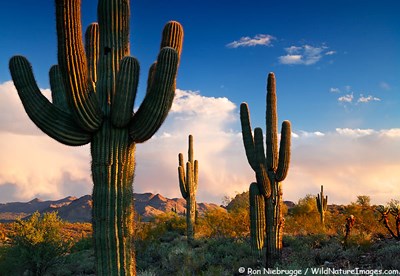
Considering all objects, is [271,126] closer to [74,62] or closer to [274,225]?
[274,225]

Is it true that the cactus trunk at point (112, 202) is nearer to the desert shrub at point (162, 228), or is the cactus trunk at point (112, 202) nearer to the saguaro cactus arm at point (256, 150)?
the saguaro cactus arm at point (256, 150)

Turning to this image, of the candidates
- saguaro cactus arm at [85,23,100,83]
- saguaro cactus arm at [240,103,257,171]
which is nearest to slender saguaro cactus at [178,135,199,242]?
saguaro cactus arm at [240,103,257,171]

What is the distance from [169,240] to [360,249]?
15607 millimetres

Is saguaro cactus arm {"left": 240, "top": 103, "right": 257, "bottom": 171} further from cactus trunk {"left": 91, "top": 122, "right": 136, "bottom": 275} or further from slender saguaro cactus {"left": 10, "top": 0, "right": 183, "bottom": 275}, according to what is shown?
cactus trunk {"left": 91, "top": 122, "right": 136, "bottom": 275}

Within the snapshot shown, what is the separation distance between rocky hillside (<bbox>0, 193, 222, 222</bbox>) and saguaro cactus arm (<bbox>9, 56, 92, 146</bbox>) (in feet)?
218

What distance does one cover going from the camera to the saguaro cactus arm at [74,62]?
687 centimetres

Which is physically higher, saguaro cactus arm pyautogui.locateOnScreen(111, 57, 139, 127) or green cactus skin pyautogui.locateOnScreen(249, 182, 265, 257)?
saguaro cactus arm pyautogui.locateOnScreen(111, 57, 139, 127)

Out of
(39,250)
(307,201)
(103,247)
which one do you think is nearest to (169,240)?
(39,250)

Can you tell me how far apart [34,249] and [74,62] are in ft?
47.4

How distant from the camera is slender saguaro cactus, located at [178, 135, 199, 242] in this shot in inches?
932

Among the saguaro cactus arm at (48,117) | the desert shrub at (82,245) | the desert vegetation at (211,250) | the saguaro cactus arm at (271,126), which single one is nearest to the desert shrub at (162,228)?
the desert vegetation at (211,250)

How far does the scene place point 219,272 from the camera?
12219mm

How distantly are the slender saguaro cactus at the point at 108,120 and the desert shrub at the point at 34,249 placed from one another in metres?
12.7

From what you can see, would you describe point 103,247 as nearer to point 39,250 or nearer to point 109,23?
point 109,23
